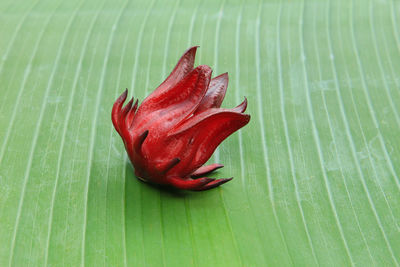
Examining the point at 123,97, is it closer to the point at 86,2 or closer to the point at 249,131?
the point at 249,131

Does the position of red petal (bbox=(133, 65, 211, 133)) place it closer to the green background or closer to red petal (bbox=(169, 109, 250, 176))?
red petal (bbox=(169, 109, 250, 176))

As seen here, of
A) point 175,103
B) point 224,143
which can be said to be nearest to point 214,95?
point 175,103

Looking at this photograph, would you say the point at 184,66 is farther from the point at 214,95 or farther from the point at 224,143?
the point at 224,143

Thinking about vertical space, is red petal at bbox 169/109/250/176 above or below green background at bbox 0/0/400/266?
above

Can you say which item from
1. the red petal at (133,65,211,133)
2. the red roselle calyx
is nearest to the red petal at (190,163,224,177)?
the red roselle calyx

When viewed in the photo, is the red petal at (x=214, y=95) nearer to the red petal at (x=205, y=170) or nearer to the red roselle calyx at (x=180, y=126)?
the red roselle calyx at (x=180, y=126)

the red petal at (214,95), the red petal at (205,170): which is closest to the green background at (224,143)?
the red petal at (205,170)
